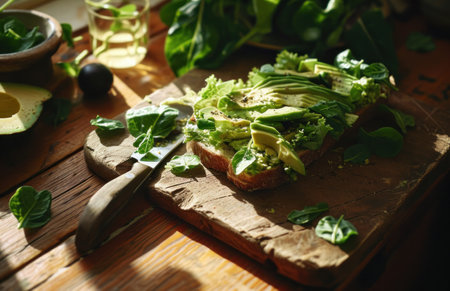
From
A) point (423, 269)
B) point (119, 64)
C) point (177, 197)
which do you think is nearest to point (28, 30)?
point (119, 64)

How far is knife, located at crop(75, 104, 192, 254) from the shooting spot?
3.59 feet

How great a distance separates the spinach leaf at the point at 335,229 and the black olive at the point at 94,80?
3.04 feet

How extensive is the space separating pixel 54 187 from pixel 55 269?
0.29m

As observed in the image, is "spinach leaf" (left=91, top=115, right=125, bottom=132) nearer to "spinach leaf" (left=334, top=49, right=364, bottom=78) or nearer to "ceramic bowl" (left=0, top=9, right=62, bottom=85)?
"ceramic bowl" (left=0, top=9, right=62, bottom=85)

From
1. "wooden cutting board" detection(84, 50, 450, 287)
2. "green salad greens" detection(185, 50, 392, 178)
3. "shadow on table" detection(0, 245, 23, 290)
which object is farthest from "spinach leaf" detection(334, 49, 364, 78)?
"shadow on table" detection(0, 245, 23, 290)

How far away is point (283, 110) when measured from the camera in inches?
49.6

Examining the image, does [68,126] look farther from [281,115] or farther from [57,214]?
[281,115]

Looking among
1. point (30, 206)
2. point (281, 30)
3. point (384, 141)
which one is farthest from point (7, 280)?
point (281, 30)

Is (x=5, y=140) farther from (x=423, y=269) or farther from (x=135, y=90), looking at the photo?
(x=423, y=269)

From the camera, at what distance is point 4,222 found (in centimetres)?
120

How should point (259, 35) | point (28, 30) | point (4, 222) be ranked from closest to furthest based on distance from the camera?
point (4, 222), point (28, 30), point (259, 35)

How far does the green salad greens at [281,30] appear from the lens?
1.75 metres

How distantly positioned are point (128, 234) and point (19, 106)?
0.54 meters

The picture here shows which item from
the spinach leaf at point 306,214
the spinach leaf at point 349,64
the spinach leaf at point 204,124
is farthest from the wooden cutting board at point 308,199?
the spinach leaf at point 349,64
